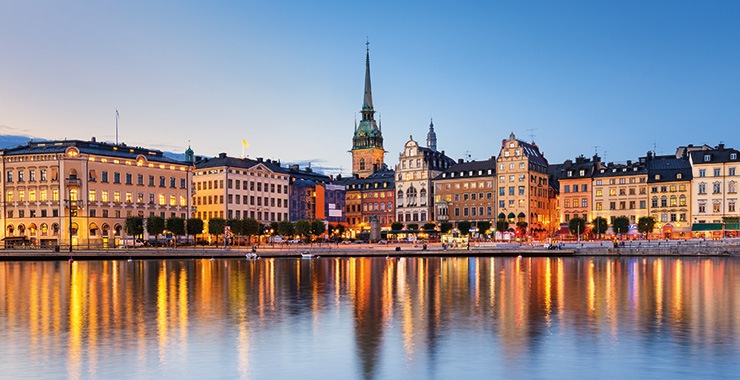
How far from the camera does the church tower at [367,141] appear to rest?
18525 cm

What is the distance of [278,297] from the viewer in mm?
37906

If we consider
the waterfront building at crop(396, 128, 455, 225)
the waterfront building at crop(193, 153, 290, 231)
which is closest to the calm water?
the waterfront building at crop(193, 153, 290, 231)

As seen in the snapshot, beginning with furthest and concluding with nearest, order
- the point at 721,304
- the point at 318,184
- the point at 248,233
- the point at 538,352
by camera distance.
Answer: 1. the point at 318,184
2. the point at 248,233
3. the point at 721,304
4. the point at 538,352

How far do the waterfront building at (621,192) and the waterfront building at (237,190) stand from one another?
5328 centimetres

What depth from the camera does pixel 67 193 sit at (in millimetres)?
98438

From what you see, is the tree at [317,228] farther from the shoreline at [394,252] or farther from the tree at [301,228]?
the shoreline at [394,252]

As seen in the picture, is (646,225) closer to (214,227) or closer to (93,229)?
(214,227)

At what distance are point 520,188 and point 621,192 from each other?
15.8 m

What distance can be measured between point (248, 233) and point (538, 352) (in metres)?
87.6

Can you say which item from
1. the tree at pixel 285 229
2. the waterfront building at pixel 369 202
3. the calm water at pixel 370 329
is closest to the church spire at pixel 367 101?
the waterfront building at pixel 369 202

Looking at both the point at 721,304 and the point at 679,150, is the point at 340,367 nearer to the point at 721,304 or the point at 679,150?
the point at 721,304

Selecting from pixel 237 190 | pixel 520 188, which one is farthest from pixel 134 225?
pixel 520 188

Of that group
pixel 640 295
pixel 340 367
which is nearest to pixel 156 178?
pixel 640 295

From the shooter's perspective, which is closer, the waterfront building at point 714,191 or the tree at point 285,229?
the waterfront building at point 714,191
